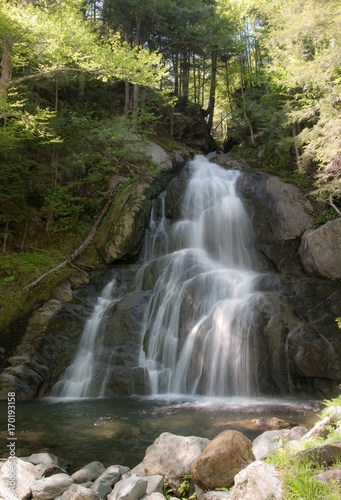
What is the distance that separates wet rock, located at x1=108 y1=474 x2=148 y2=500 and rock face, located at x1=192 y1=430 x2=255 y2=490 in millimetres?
581

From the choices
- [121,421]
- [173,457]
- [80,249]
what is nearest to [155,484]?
[173,457]

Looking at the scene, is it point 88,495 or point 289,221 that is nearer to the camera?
point 88,495

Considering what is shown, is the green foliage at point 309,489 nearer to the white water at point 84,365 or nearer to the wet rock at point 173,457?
the wet rock at point 173,457

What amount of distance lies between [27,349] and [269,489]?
8634mm

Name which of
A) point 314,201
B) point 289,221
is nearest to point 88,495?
point 289,221

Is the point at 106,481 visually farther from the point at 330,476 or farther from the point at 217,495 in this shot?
the point at 330,476

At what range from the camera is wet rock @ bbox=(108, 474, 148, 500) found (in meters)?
3.82

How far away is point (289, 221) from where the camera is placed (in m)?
13.0

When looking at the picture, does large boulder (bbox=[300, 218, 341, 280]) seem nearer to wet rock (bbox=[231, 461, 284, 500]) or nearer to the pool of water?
the pool of water

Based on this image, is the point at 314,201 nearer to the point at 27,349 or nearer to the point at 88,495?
the point at 27,349

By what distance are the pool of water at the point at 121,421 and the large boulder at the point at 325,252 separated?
3.94 meters

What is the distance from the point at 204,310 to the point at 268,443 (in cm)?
595

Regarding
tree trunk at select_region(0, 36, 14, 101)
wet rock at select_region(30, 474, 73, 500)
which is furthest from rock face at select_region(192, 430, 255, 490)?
tree trunk at select_region(0, 36, 14, 101)

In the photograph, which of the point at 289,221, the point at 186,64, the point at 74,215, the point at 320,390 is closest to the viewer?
the point at 320,390
